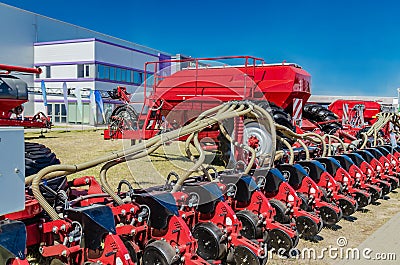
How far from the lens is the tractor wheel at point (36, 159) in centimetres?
324

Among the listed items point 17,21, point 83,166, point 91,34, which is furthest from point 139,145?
A: point 91,34

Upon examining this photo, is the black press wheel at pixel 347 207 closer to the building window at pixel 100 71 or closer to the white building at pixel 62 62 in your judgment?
the white building at pixel 62 62

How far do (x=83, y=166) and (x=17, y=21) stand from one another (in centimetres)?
3096

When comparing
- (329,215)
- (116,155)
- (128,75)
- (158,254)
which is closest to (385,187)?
(329,215)

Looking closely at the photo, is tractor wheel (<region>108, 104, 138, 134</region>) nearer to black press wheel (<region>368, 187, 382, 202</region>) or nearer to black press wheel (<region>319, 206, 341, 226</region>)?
black press wheel (<region>368, 187, 382, 202</region>)

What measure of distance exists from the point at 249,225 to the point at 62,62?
91.1 ft

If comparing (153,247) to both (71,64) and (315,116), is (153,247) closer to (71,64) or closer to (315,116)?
(315,116)

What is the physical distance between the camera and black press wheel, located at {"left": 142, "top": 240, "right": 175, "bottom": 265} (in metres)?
2.72

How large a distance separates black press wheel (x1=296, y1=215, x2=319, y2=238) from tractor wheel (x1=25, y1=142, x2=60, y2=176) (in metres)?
2.45

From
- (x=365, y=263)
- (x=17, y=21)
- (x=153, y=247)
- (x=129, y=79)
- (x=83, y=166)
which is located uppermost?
(x=17, y=21)

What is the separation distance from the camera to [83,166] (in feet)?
8.96

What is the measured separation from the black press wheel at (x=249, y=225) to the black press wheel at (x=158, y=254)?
99 centimetres

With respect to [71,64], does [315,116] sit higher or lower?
lower

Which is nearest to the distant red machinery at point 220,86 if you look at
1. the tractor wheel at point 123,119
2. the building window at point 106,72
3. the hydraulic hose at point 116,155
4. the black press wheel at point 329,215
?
the tractor wheel at point 123,119
